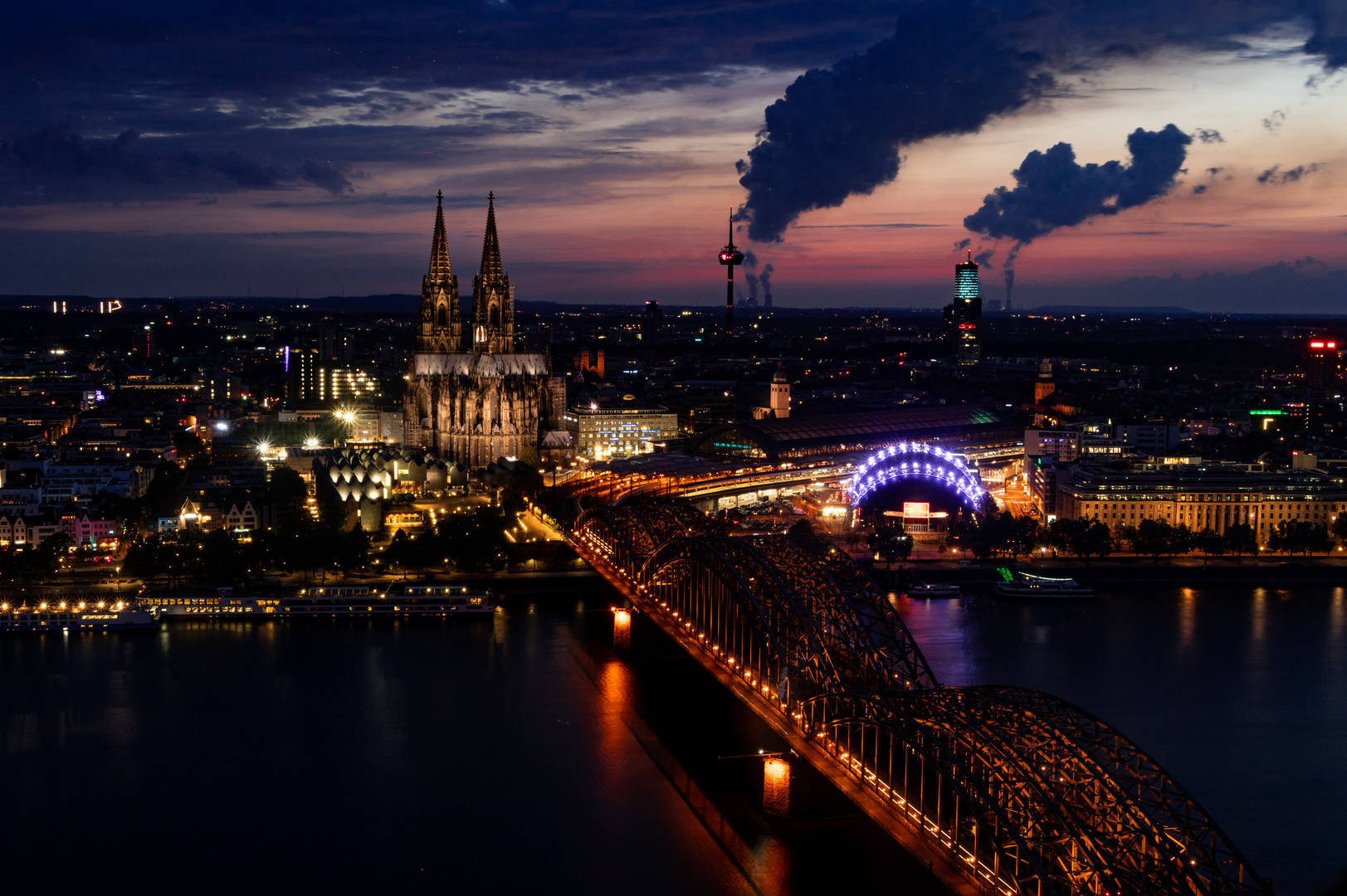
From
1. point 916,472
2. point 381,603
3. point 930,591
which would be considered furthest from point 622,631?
point 916,472

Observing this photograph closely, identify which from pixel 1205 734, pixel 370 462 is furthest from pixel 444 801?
pixel 370 462

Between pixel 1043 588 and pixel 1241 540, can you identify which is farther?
pixel 1241 540

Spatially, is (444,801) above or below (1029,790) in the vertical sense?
below

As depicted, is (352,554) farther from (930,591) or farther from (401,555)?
(930,591)

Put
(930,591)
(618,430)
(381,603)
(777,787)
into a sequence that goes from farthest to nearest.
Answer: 1. (618,430)
2. (930,591)
3. (381,603)
4. (777,787)

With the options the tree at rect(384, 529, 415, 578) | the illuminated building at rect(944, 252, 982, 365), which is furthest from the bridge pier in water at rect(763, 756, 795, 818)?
the illuminated building at rect(944, 252, 982, 365)

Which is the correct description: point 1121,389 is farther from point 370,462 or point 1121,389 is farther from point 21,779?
point 21,779

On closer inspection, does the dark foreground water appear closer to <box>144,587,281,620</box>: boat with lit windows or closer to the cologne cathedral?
<box>144,587,281,620</box>: boat with lit windows
